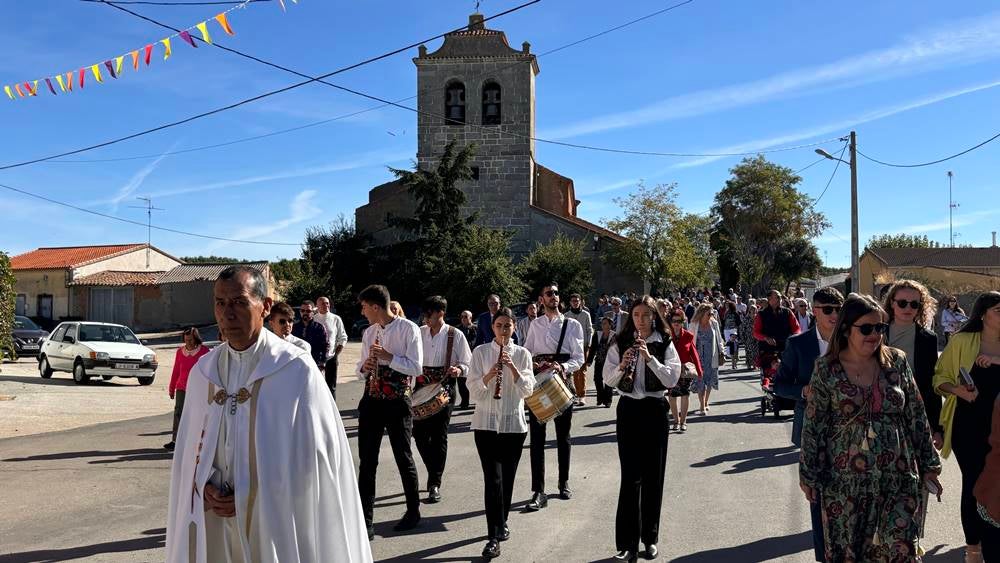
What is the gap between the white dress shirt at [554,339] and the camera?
350 inches

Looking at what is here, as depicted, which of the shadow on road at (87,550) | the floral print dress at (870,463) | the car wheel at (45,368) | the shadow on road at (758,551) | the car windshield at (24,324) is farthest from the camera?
the car windshield at (24,324)

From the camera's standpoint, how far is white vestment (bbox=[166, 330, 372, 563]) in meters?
3.20

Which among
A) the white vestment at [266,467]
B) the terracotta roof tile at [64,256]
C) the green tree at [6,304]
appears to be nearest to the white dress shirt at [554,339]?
the white vestment at [266,467]

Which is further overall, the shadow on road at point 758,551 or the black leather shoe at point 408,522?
the black leather shoe at point 408,522

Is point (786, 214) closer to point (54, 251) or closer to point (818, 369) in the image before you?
point (54, 251)

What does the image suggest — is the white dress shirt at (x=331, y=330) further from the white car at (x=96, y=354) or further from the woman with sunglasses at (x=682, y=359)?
the white car at (x=96, y=354)

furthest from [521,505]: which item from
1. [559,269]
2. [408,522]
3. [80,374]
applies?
[559,269]

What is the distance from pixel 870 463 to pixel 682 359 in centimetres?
607

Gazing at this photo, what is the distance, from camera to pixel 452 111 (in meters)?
45.6

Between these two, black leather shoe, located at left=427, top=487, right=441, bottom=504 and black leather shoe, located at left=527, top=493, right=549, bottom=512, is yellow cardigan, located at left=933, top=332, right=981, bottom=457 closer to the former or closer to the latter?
black leather shoe, located at left=527, top=493, right=549, bottom=512

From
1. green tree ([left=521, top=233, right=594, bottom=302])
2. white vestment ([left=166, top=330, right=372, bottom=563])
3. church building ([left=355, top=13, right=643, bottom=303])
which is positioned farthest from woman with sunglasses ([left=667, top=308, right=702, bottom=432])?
church building ([left=355, top=13, right=643, bottom=303])

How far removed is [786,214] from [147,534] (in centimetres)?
5745

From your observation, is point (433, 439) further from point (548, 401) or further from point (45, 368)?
point (45, 368)

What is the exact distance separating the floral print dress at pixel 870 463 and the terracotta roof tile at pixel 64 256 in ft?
173
